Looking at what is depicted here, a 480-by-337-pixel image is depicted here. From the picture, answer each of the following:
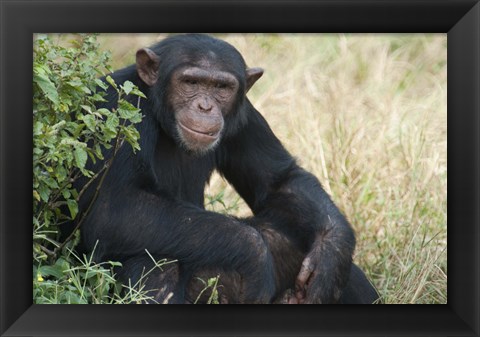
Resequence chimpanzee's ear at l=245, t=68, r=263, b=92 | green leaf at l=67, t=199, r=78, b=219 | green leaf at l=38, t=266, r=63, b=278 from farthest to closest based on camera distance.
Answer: chimpanzee's ear at l=245, t=68, r=263, b=92, green leaf at l=67, t=199, r=78, b=219, green leaf at l=38, t=266, r=63, b=278

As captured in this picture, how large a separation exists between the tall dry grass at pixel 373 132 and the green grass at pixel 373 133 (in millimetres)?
12

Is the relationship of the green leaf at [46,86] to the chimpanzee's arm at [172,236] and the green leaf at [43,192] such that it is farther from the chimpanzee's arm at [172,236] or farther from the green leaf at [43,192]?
the chimpanzee's arm at [172,236]

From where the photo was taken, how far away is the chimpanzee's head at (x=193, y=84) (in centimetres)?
651

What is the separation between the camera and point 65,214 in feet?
21.3

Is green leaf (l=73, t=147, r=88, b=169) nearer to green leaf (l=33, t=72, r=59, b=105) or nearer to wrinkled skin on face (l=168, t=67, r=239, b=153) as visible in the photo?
green leaf (l=33, t=72, r=59, b=105)

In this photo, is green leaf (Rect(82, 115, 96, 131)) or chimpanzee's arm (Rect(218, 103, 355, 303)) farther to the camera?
chimpanzee's arm (Rect(218, 103, 355, 303))

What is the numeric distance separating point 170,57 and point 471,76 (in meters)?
2.41

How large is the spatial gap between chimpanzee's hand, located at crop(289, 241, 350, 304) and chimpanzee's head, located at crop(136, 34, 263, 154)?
3.28 ft

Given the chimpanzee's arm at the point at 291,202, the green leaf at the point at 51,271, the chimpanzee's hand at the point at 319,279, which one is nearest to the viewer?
the green leaf at the point at 51,271

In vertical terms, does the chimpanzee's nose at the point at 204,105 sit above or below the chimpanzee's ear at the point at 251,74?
below

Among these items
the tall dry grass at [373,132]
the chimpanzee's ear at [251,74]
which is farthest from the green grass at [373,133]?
the chimpanzee's ear at [251,74]

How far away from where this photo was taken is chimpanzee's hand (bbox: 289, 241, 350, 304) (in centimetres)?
638

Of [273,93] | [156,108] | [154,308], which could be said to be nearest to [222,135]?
[156,108]

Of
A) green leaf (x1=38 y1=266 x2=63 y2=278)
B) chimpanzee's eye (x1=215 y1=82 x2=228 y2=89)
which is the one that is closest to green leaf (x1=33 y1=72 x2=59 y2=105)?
green leaf (x1=38 y1=266 x2=63 y2=278)
